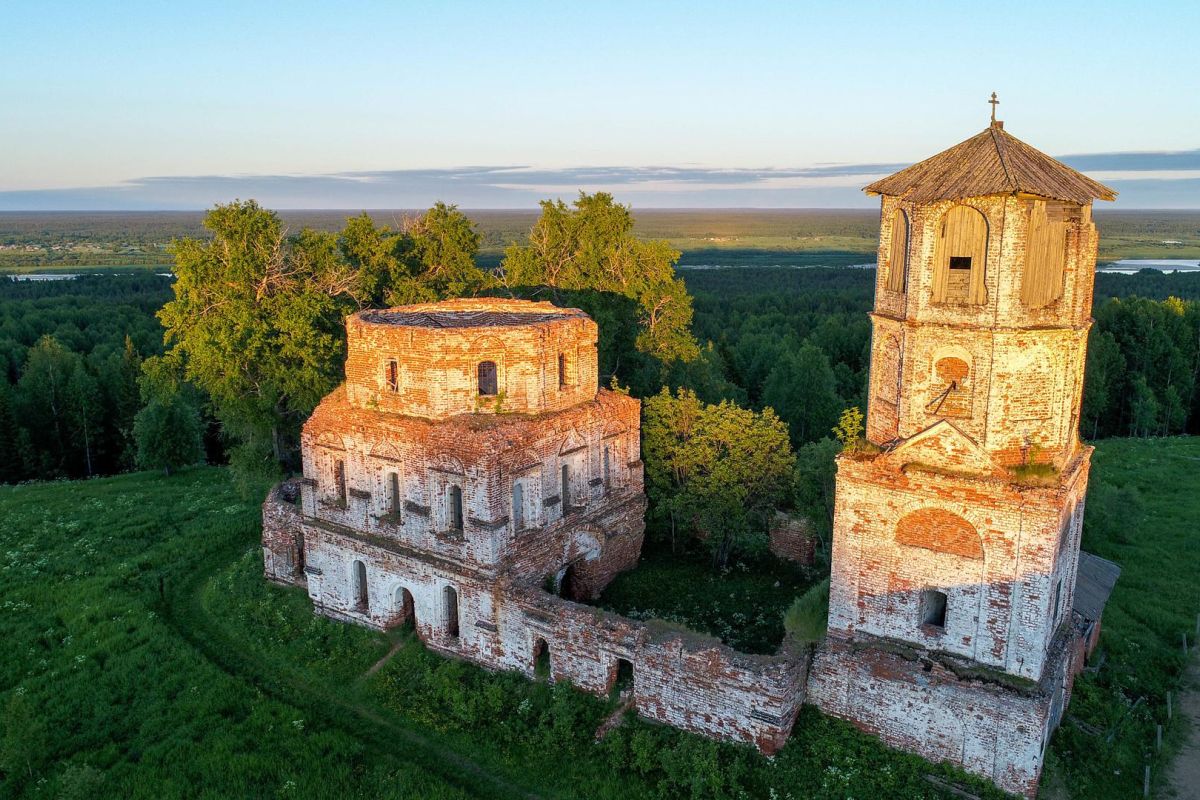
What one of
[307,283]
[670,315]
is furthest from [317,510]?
[670,315]

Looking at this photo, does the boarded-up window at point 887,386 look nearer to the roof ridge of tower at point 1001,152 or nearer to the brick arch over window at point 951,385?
the brick arch over window at point 951,385

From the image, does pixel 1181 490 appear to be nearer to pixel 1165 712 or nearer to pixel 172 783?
pixel 1165 712

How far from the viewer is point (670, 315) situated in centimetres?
2781

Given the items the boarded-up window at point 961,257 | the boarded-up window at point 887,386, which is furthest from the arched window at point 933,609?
the boarded-up window at point 961,257

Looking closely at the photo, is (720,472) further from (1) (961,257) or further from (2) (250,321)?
(2) (250,321)

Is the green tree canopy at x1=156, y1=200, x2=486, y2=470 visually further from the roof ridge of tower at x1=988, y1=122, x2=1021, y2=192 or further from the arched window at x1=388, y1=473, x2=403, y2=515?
the roof ridge of tower at x1=988, y1=122, x2=1021, y2=192

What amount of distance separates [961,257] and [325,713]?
530 inches

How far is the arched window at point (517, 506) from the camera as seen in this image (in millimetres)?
16766

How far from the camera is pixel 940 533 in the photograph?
12.9 m

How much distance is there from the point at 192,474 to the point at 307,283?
15094mm

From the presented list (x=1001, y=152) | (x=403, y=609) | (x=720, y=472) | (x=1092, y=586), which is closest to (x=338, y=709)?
(x=403, y=609)

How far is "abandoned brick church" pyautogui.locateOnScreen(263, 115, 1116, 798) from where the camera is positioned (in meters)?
12.2

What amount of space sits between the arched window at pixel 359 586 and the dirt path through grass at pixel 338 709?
5.49 ft

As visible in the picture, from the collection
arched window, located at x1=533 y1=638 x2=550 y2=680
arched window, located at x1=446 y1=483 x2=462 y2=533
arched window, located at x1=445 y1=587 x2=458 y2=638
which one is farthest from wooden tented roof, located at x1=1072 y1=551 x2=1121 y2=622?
arched window, located at x1=445 y1=587 x2=458 y2=638
